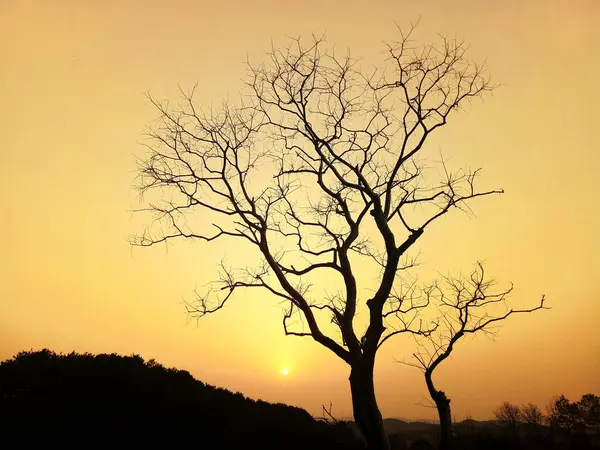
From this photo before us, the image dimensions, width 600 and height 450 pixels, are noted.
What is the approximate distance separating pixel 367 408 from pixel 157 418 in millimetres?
5175

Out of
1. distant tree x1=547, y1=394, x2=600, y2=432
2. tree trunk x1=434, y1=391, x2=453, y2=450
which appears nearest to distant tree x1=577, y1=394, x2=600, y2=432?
distant tree x1=547, y1=394, x2=600, y2=432

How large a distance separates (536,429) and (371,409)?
771cm

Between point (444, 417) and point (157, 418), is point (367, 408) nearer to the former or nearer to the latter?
point (444, 417)

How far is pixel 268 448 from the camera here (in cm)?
1312

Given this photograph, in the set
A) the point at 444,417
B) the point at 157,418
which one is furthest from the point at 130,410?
the point at 444,417

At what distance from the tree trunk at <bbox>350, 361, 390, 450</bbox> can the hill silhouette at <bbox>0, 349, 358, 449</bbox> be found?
1663 mm

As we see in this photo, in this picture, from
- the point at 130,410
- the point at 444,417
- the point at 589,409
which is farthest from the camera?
the point at 589,409

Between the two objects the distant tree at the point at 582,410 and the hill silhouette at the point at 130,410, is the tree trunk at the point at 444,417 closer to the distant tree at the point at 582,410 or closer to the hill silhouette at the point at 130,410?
the hill silhouette at the point at 130,410

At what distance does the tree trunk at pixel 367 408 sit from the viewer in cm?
1221

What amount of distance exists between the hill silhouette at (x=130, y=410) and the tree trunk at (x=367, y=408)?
166 cm

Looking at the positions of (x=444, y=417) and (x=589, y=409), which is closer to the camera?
(x=444, y=417)

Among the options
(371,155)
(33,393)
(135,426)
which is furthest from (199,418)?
(371,155)

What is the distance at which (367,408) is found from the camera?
40.8ft

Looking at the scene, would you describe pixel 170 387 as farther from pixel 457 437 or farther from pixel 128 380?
pixel 457 437
